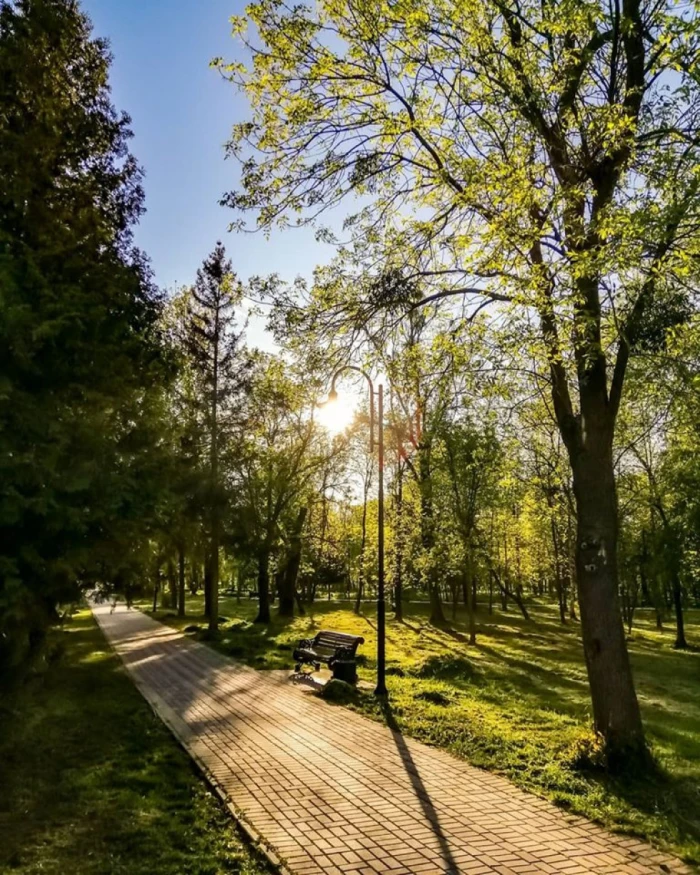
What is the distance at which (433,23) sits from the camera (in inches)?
322

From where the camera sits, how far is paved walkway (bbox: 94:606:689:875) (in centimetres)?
521

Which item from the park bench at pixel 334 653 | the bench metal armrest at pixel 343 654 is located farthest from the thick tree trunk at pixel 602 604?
the bench metal armrest at pixel 343 654

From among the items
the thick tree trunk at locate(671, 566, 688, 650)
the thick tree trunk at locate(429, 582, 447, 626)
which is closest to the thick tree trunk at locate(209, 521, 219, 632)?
the thick tree trunk at locate(429, 582, 447, 626)

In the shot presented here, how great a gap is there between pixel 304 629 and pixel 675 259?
71.2ft

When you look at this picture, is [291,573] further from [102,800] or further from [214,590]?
[102,800]

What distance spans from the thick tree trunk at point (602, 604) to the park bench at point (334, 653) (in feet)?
20.0

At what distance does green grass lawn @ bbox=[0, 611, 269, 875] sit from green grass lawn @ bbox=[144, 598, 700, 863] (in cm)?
344

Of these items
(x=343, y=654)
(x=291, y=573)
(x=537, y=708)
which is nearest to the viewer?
(x=537, y=708)

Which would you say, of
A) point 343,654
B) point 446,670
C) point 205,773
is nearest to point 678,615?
point 446,670

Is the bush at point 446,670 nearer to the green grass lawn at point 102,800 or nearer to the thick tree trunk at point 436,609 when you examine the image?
the green grass lawn at point 102,800

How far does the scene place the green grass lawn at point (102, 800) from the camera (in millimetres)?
5148

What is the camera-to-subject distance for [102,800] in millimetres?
6578

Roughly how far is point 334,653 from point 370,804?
27.6 feet

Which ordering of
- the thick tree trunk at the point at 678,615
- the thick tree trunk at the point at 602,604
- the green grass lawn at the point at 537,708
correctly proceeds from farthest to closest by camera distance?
the thick tree trunk at the point at 678,615 < the thick tree trunk at the point at 602,604 < the green grass lawn at the point at 537,708
